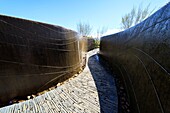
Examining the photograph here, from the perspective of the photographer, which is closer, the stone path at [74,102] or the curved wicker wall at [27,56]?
the stone path at [74,102]

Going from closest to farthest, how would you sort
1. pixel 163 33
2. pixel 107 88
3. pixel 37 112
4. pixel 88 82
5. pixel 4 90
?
pixel 163 33
pixel 37 112
pixel 4 90
pixel 107 88
pixel 88 82

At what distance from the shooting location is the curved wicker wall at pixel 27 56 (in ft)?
8.73

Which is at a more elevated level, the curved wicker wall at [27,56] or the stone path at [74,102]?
the curved wicker wall at [27,56]

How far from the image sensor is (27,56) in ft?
9.78

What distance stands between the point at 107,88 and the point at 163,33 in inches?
100

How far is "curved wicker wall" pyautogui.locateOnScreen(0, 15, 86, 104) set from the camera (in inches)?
105

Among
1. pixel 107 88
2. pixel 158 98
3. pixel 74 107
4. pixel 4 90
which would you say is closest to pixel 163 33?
pixel 158 98

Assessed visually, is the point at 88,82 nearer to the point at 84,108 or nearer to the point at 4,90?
the point at 84,108

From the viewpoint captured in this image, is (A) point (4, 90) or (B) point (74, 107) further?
(A) point (4, 90)

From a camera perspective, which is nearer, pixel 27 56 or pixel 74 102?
pixel 74 102

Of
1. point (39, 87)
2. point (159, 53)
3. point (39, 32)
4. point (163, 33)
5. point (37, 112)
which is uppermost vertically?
point (39, 32)

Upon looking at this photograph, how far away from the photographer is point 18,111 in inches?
91.3

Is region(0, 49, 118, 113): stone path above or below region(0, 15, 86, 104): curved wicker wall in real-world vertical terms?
below

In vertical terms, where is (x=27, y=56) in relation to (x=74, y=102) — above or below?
above
